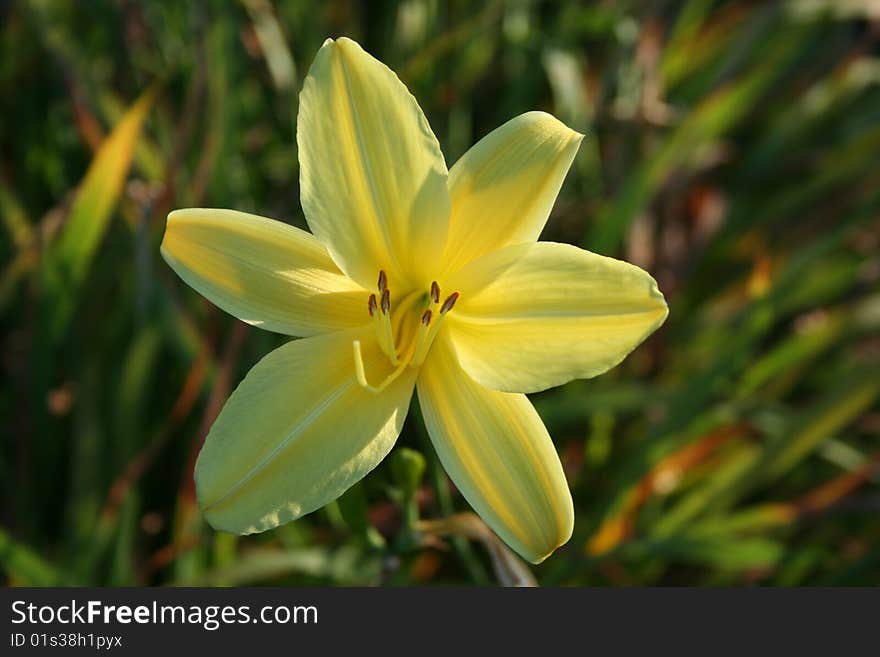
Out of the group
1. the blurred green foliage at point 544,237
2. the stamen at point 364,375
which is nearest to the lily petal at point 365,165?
the stamen at point 364,375

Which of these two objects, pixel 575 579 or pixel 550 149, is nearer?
pixel 550 149

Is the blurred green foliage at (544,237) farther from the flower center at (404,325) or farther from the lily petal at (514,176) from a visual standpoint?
the lily petal at (514,176)

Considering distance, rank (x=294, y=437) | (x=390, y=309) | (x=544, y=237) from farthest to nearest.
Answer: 1. (x=544, y=237)
2. (x=390, y=309)
3. (x=294, y=437)

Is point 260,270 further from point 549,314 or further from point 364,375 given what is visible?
point 549,314

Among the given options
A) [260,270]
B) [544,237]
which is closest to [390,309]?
[260,270]

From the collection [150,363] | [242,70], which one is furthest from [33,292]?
[242,70]

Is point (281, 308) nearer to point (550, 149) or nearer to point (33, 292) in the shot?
point (550, 149)

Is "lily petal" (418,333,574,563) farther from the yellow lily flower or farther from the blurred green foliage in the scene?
the blurred green foliage
